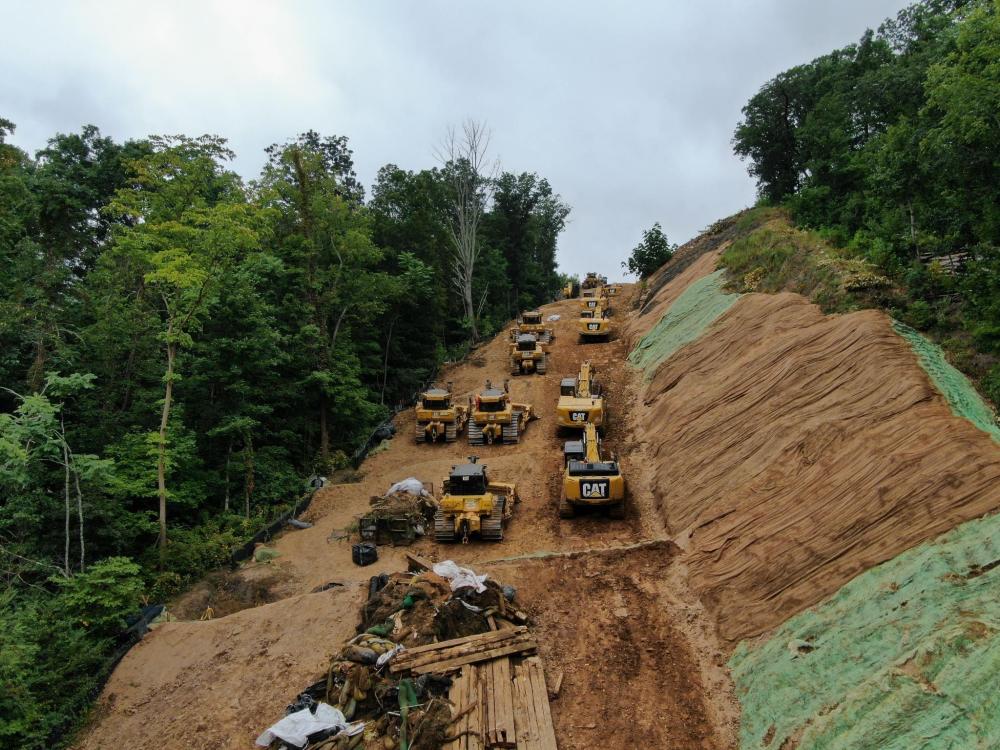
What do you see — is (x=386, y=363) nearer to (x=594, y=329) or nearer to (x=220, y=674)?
(x=594, y=329)

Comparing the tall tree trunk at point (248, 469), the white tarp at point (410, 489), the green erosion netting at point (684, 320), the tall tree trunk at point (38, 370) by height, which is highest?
the green erosion netting at point (684, 320)

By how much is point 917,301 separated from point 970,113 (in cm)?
407

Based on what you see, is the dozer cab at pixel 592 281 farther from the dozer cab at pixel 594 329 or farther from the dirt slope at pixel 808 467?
the dirt slope at pixel 808 467

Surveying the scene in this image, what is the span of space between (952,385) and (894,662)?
20.5 feet

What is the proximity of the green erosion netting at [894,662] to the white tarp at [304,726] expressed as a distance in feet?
17.0

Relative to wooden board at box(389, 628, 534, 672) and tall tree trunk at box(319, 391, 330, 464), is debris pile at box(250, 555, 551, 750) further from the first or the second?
tall tree trunk at box(319, 391, 330, 464)

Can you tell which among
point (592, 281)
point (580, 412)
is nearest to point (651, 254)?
point (592, 281)

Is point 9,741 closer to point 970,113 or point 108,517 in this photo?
point 108,517

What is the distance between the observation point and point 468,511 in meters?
14.0

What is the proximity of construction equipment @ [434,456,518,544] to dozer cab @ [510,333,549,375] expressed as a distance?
45.4ft

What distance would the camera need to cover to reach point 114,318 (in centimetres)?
1577

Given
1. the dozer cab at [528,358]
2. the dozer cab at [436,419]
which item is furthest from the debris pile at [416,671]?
the dozer cab at [528,358]

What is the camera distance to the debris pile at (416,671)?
24.0 ft

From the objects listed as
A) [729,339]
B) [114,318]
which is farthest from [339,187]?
[729,339]
